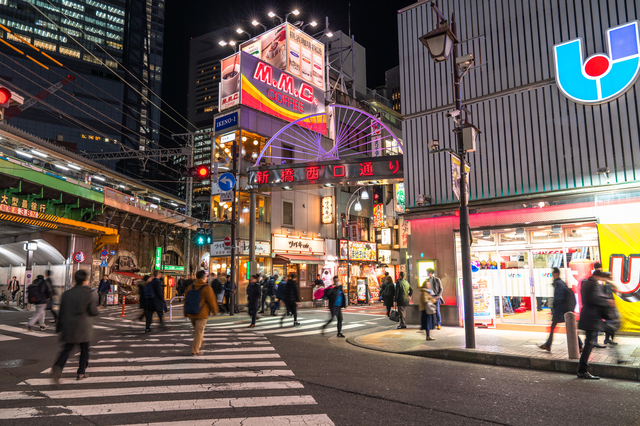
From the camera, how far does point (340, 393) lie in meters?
6.31

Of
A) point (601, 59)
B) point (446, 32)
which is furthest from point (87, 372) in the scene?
point (601, 59)

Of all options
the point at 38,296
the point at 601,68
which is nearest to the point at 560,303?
the point at 601,68

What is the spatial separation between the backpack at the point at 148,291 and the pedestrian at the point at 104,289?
9.34 metres

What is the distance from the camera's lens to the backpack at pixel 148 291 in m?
14.2

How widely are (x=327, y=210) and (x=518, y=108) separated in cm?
1931

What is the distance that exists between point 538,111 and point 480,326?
22.9 feet

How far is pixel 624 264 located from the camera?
11.6 metres

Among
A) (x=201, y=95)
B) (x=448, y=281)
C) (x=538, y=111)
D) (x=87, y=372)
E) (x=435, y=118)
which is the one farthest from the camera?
(x=201, y=95)

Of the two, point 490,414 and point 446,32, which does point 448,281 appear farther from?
point 490,414

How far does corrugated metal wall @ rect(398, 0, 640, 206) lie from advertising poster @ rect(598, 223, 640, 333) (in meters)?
1.54

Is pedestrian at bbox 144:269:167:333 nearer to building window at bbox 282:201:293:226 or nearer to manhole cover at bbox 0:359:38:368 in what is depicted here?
manhole cover at bbox 0:359:38:368

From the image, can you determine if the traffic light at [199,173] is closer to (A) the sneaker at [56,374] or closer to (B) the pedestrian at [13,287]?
(A) the sneaker at [56,374]

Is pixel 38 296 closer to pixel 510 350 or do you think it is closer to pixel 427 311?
pixel 427 311

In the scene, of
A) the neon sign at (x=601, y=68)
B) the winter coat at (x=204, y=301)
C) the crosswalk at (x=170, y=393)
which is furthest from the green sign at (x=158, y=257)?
the neon sign at (x=601, y=68)
